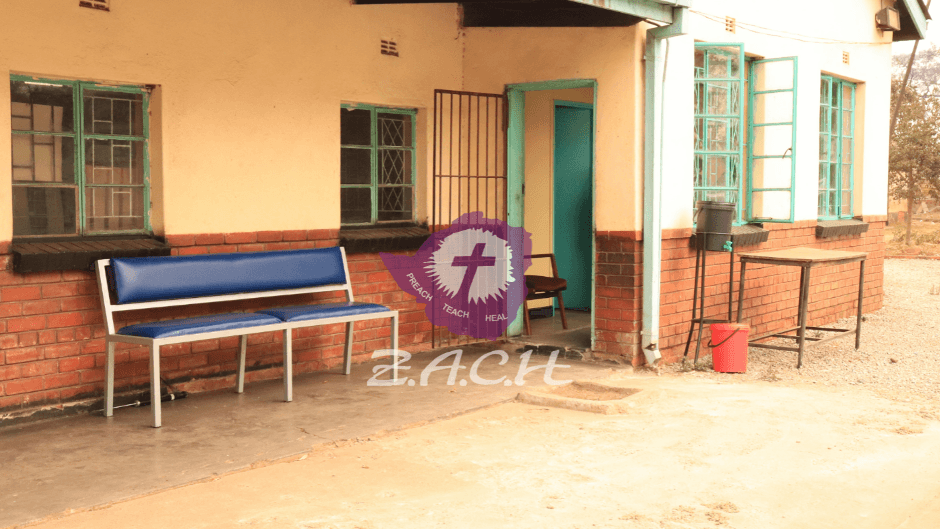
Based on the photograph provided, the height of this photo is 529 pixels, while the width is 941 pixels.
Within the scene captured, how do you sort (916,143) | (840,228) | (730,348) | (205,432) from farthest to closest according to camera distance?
1. (916,143)
2. (840,228)
3. (730,348)
4. (205,432)

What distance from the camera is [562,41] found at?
7289 millimetres

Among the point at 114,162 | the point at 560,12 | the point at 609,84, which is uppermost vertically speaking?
the point at 560,12

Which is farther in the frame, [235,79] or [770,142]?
[770,142]

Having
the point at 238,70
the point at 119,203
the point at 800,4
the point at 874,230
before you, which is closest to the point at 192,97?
the point at 238,70

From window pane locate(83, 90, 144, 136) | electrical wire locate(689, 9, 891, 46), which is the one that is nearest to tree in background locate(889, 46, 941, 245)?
electrical wire locate(689, 9, 891, 46)

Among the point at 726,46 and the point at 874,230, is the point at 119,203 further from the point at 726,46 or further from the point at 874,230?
the point at 874,230

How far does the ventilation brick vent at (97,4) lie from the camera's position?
5355 mm

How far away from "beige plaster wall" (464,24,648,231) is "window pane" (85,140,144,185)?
331cm

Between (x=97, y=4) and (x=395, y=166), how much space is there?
278 cm

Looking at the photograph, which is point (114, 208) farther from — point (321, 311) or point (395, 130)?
point (395, 130)

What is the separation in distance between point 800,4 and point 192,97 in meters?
6.32

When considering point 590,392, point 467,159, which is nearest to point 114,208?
point 467,159

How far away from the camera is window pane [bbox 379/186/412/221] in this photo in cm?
745

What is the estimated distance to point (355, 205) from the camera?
7.22m
